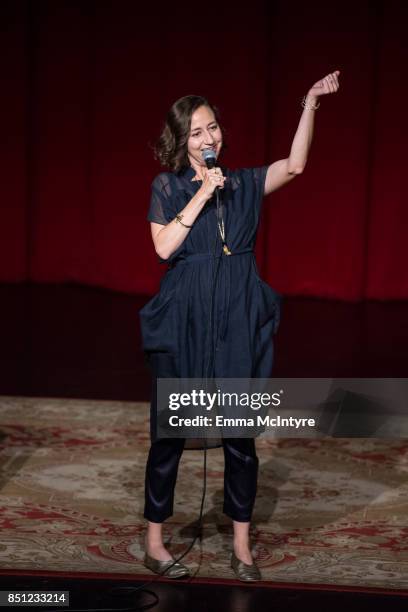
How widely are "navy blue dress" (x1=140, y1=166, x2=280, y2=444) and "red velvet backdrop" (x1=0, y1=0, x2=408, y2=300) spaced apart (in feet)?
15.6

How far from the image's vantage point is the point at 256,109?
7.85m

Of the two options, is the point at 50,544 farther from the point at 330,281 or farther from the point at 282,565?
the point at 330,281

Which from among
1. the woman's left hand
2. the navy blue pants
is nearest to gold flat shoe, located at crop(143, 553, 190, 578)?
the navy blue pants

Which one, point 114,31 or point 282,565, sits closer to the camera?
point 282,565

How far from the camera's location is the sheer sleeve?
3131 mm

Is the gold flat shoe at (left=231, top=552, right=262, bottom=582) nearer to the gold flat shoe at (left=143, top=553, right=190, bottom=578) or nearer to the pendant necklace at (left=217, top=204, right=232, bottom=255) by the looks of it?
the gold flat shoe at (left=143, top=553, right=190, bottom=578)

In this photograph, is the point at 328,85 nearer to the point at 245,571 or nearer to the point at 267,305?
the point at 267,305

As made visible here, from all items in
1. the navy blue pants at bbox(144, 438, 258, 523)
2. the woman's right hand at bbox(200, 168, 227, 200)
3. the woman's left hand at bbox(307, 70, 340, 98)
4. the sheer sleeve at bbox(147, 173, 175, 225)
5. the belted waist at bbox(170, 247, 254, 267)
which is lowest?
the navy blue pants at bbox(144, 438, 258, 523)

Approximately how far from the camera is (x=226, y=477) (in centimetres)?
329

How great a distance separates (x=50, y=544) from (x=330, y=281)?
487 cm

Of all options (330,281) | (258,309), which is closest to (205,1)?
(330,281)

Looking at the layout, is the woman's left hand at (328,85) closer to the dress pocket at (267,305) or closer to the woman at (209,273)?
the woman at (209,273)

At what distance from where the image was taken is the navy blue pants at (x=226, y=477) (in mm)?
3223

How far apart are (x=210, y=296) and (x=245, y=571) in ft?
2.67
